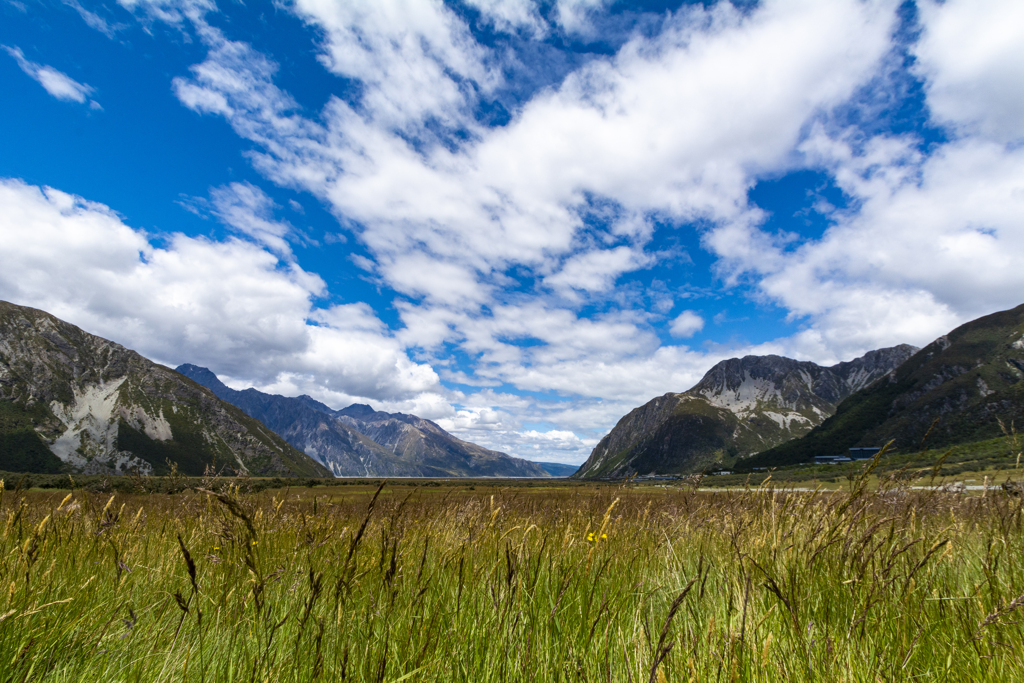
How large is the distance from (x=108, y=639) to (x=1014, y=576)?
234 inches

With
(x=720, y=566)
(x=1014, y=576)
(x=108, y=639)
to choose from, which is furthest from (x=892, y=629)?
(x=108, y=639)

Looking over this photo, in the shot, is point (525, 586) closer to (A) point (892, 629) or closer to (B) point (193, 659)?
(B) point (193, 659)

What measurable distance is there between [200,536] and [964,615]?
21.2 feet

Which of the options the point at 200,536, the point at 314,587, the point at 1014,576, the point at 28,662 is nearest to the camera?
the point at 314,587

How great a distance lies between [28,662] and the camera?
6.81ft

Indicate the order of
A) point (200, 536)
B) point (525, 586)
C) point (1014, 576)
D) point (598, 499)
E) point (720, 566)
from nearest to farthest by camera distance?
point (525, 586) < point (1014, 576) < point (720, 566) < point (200, 536) < point (598, 499)

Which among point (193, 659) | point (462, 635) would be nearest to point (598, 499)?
point (462, 635)

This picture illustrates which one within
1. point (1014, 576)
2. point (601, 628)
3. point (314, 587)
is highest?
point (314, 587)

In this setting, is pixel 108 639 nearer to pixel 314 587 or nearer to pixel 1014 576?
pixel 314 587

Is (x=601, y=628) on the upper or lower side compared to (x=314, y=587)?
lower

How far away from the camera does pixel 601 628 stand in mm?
2807

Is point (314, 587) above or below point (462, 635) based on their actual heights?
above

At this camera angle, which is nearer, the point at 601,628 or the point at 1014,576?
the point at 601,628

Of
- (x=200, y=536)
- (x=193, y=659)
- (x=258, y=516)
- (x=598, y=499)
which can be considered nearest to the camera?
(x=193, y=659)
